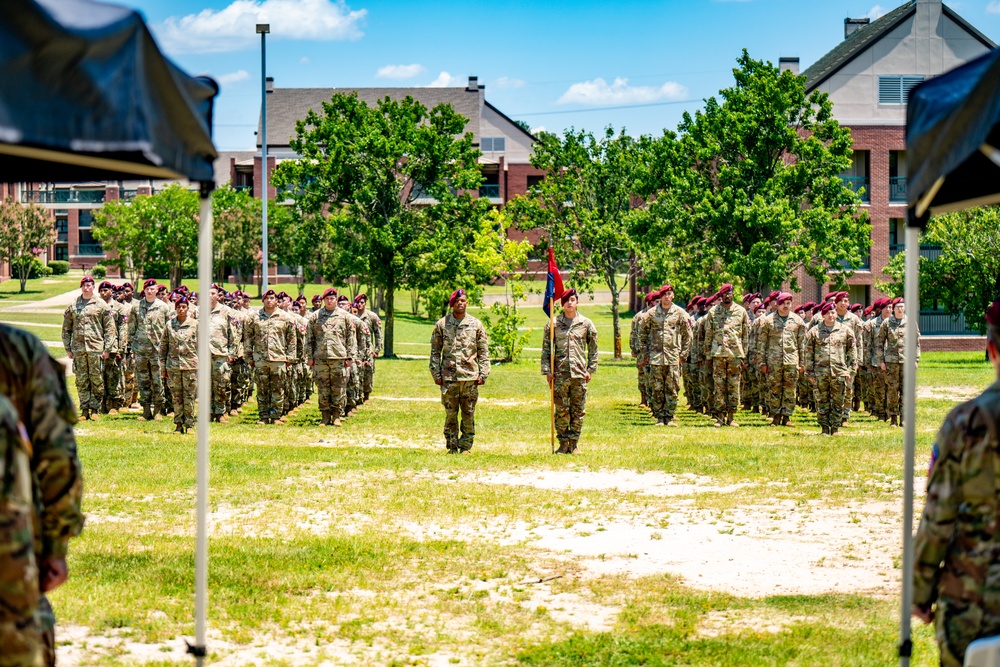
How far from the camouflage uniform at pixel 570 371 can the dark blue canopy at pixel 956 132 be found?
38.3 feet

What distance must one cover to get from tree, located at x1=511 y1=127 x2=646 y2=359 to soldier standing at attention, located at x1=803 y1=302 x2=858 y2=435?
26893 millimetres

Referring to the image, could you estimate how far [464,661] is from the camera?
7.87 metres

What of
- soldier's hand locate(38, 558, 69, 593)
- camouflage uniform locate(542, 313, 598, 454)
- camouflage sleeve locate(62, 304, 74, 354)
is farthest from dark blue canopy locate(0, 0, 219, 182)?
camouflage sleeve locate(62, 304, 74, 354)

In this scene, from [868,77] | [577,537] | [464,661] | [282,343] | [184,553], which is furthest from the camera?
[868,77]

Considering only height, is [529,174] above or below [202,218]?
above

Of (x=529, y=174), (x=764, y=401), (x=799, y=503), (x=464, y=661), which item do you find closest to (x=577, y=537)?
(x=799, y=503)

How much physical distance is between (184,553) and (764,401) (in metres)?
16.3

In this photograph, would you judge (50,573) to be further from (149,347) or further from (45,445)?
(149,347)

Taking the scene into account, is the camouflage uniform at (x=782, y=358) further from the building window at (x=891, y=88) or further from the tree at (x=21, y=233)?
the tree at (x=21, y=233)

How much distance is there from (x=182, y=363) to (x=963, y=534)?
1699cm

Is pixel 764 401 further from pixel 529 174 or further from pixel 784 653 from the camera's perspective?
pixel 529 174

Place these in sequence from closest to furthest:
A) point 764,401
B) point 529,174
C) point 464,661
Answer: point 464,661 < point 764,401 < point 529,174

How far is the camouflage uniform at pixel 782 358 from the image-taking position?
22844 millimetres

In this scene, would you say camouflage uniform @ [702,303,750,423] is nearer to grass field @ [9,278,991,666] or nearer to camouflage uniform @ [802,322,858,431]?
camouflage uniform @ [802,322,858,431]
